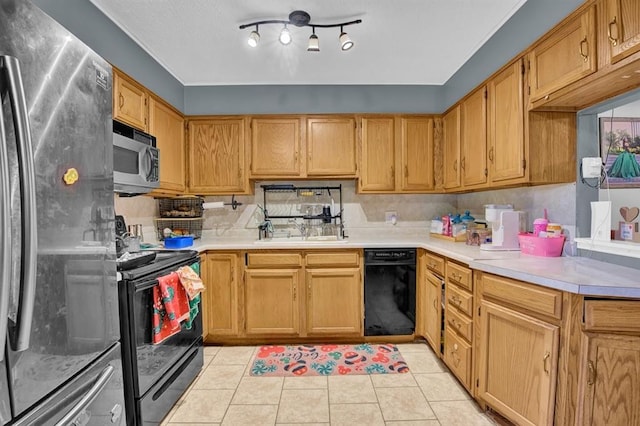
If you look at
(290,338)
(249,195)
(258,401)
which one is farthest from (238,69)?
(258,401)

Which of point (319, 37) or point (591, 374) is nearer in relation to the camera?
point (591, 374)

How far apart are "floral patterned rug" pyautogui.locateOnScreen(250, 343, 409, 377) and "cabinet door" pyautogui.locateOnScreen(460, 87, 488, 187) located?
1580 millimetres

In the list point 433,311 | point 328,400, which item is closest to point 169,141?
point 328,400

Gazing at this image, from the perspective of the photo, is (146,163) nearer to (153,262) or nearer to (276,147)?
(153,262)

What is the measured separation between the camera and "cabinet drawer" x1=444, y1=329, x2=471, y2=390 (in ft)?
6.27

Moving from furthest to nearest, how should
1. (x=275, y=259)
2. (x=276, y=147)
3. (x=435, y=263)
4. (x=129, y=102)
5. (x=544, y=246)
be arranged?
(x=276, y=147)
(x=275, y=259)
(x=435, y=263)
(x=129, y=102)
(x=544, y=246)

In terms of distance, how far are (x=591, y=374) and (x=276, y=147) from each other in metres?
2.66

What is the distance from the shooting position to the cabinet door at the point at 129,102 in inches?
78.5

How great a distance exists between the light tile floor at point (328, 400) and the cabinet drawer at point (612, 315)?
2.99 ft

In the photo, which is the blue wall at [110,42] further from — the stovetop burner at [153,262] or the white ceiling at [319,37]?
the stovetop burner at [153,262]

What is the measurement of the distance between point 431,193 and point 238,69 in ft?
7.37

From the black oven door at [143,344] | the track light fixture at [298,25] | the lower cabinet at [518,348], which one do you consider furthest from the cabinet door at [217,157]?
the lower cabinet at [518,348]

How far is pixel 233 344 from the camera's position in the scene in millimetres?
2746

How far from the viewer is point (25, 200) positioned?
30.2 inches
